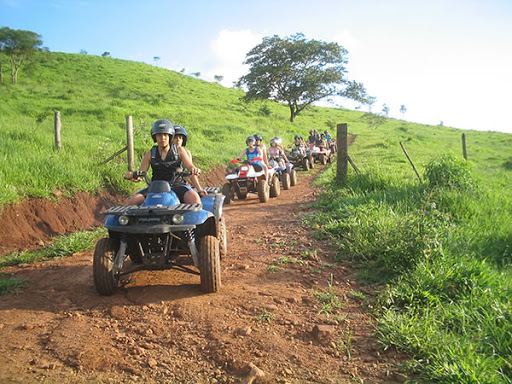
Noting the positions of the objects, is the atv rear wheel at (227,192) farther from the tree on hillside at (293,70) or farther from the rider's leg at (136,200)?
the tree on hillside at (293,70)

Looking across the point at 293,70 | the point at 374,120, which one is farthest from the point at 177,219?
the point at 374,120

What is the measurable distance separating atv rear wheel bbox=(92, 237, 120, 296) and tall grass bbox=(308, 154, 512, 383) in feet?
8.20

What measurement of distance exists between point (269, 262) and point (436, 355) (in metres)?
2.45

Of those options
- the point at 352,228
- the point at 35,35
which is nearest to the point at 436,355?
the point at 352,228

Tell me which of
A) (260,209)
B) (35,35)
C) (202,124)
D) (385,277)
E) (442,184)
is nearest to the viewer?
(385,277)

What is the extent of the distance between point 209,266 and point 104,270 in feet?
3.30

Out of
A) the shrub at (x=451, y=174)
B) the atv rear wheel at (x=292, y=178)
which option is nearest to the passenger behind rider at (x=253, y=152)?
the atv rear wheel at (x=292, y=178)

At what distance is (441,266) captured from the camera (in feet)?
12.1

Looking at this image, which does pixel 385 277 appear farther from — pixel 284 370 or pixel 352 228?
pixel 284 370

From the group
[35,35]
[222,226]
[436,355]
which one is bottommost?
[436,355]

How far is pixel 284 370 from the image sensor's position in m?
2.59

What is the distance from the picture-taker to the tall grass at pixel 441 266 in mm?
2549

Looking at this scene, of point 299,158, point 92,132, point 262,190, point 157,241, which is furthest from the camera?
point 299,158

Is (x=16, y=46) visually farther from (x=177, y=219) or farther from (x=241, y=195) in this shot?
(x=177, y=219)
